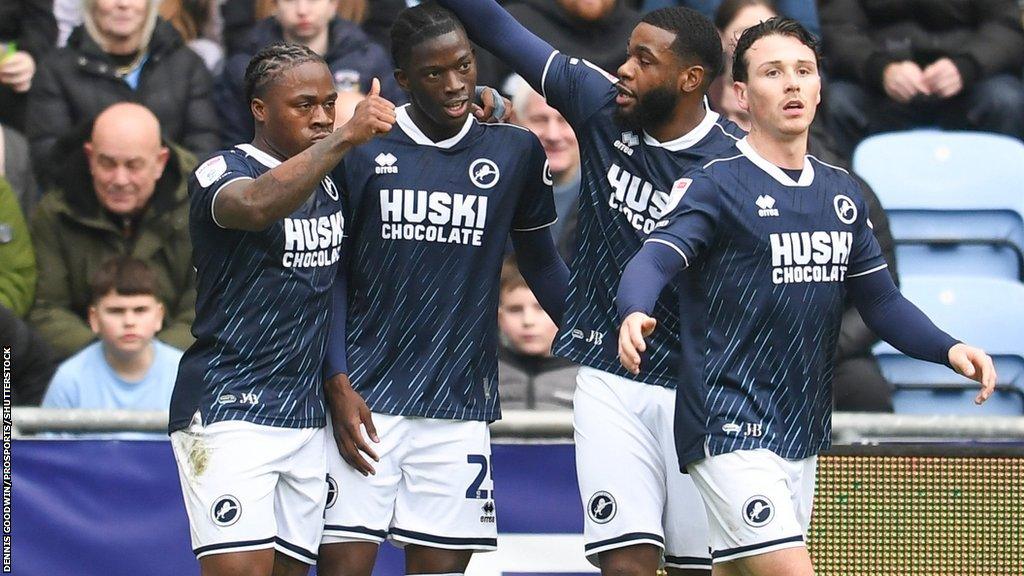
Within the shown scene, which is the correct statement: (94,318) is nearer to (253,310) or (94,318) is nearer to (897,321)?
(253,310)

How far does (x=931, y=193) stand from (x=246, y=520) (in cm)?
479

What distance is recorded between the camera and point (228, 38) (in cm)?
950

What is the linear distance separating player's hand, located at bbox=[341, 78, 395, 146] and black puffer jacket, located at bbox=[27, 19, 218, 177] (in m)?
3.63

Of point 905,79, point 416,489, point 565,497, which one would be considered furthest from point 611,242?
point 905,79

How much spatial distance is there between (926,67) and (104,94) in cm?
414

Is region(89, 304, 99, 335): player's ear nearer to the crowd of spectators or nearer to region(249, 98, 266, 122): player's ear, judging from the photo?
the crowd of spectators

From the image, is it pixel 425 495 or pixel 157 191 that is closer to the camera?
pixel 425 495

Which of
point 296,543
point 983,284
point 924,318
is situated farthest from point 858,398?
point 296,543

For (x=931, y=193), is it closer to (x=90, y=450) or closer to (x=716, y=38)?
(x=716, y=38)

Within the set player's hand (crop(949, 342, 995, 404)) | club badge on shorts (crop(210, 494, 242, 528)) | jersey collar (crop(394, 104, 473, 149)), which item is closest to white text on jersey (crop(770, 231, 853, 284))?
player's hand (crop(949, 342, 995, 404))

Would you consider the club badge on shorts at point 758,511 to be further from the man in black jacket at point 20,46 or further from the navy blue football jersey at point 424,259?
the man in black jacket at point 20,46

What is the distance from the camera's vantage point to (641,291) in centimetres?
521

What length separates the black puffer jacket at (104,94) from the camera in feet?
29.0

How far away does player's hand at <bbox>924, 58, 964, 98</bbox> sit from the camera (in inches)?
368
